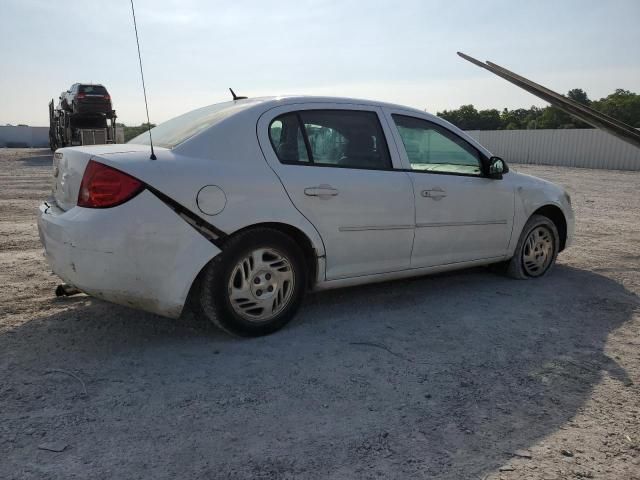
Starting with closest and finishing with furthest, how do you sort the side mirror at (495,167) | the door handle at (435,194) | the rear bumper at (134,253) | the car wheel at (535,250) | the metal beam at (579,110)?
the rear bumper at (134,253) → the door handle at (435,194) → the side mirror at (495,167) → the car wheel at (535,250) → the metal beam at (579,110)

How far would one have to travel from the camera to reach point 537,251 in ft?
17.8

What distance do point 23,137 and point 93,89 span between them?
4269 cm

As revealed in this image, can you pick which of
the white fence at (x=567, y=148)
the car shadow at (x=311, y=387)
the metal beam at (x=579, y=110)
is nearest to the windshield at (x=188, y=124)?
the car shadow at (x=311, y=387)

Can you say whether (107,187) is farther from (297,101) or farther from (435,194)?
(435,194)

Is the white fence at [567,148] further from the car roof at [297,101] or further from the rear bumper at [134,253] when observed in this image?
the rear bumper at [134,253]

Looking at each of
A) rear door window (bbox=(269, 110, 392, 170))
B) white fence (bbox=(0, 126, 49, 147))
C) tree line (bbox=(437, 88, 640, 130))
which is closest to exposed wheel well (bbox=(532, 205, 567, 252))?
rear door window (bbox=(269, 110, 392, 170))

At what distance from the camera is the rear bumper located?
3155mm

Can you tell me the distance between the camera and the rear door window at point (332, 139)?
381cm

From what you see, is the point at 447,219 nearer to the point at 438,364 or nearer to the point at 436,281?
the point at 436,281

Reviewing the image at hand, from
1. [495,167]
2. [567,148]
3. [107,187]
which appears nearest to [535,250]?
[495,167]

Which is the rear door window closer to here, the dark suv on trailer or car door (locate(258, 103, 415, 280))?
car door (locate(258, 103, 415, 280))

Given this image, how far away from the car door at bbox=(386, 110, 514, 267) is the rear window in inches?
892

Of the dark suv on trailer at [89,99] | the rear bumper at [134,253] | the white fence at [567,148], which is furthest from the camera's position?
the white fence at [567,148]

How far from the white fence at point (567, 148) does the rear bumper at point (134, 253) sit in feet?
91.7
